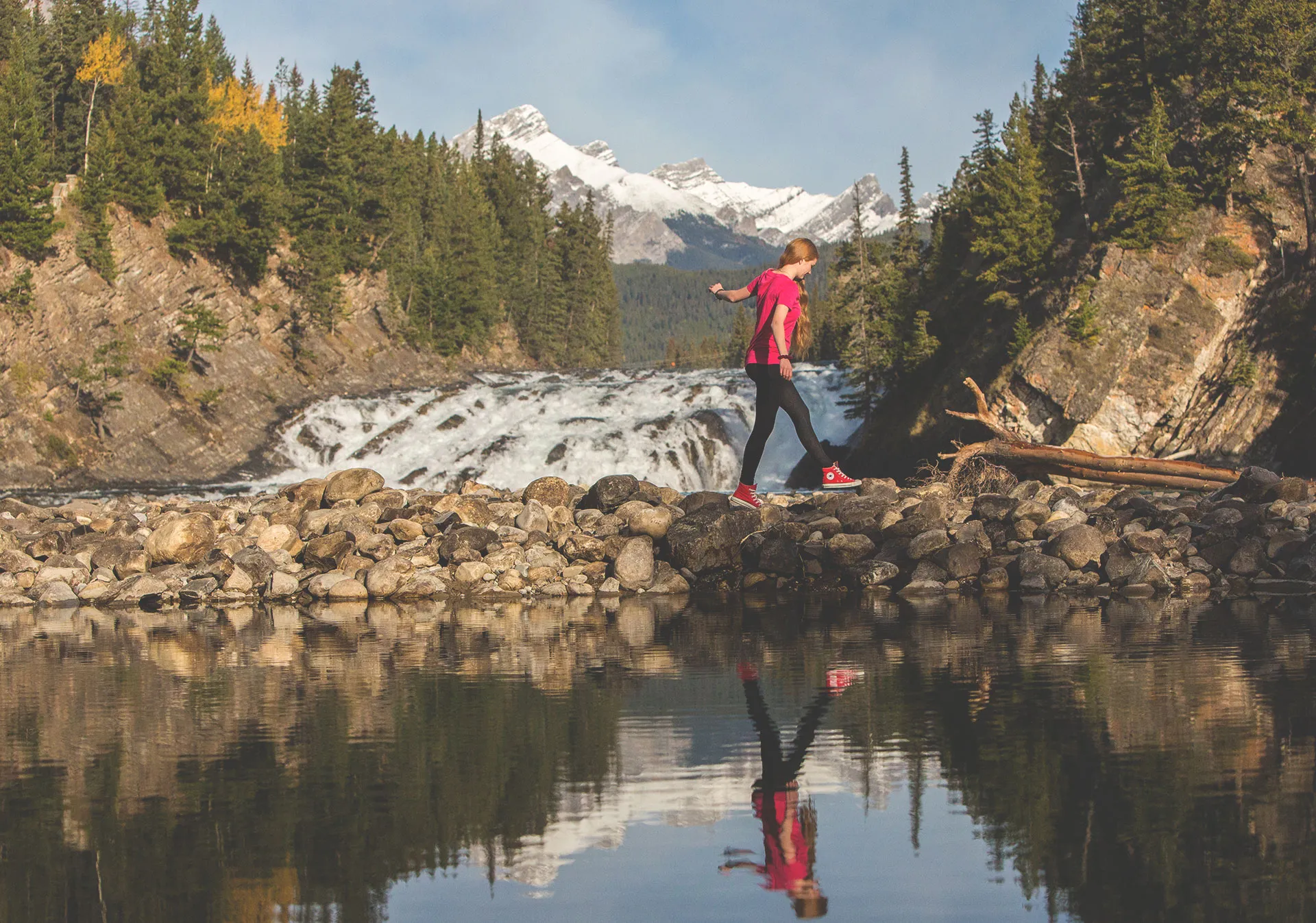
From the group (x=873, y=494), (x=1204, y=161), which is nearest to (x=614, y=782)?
(x=873, y=494)

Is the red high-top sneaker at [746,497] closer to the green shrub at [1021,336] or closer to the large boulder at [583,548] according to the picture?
the large boulder at [583,548]

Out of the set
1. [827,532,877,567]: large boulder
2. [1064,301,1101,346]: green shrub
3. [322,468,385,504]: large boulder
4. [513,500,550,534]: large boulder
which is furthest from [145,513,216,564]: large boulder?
[1064,301,1101,346]: green shrub

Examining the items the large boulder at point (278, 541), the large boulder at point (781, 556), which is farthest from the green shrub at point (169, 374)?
the large boulder at point (781, 556)

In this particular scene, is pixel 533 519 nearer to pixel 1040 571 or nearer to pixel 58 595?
pixel 58 595

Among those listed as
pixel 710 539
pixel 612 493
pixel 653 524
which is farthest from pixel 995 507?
pixel 612 493

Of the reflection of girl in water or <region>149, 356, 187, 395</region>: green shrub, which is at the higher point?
<region>149, 356, 187, 395</region>: green shrub

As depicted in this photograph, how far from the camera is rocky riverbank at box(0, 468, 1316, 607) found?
15727 millimetres

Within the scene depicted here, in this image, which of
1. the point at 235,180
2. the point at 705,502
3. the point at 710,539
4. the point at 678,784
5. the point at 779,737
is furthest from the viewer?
the point at 235,180

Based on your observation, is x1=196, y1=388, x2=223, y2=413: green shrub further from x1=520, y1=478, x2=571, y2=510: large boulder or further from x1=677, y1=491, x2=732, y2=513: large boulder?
x1=677, y1=491, x2=732, y2=513: large boulder

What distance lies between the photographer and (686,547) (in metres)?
17.5

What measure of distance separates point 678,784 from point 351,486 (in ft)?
52.8

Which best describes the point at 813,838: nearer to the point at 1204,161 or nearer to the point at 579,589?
the point at 579,589

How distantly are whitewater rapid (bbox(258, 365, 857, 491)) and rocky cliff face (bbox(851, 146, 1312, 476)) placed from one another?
11508 millimetres

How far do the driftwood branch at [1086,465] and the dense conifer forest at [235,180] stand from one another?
40.7m
